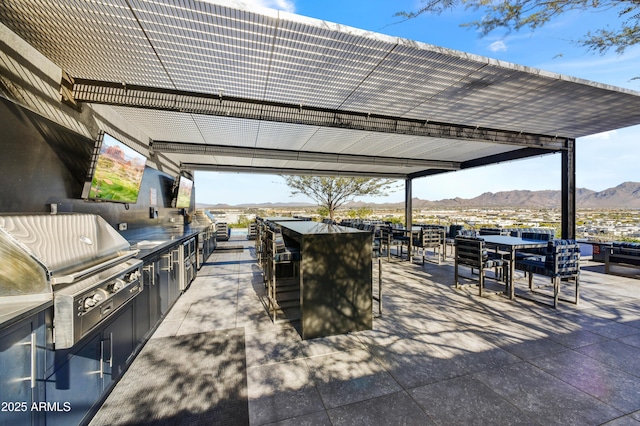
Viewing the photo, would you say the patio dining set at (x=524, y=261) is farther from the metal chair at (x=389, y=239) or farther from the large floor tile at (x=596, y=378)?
the large floor tile at (x=596, y=378)

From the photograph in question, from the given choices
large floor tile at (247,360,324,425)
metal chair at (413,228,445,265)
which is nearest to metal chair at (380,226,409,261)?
metal chair at (413,228,445,265)

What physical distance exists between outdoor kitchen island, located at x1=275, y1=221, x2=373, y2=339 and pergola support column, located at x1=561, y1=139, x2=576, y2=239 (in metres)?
6.05

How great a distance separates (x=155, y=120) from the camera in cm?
453

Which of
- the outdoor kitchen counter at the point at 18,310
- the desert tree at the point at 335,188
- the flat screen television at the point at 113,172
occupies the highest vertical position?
the desert tree at the point at 335,188

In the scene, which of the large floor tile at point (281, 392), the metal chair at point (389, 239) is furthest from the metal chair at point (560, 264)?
the large floor tile at point (281, 392)

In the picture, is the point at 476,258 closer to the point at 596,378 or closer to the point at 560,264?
the point at 560,264

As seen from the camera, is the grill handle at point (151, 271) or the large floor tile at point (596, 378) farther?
the grill handle at point (151, 271)

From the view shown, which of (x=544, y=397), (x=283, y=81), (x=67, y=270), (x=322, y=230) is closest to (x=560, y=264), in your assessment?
(x=544, y=397)

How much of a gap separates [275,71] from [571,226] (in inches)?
296

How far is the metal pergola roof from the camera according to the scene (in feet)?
7.45

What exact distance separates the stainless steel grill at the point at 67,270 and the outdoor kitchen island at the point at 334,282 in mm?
1633

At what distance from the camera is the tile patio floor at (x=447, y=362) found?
188 centimetres

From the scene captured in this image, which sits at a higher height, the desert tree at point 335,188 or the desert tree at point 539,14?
the desert tree at point 539,14

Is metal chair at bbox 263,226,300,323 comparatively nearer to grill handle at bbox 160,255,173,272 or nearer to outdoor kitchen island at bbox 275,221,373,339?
outdoor kitchen island at bbox 275,221,373,339
